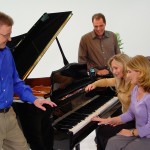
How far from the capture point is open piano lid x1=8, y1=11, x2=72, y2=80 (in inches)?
128

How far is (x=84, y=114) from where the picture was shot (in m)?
2.81

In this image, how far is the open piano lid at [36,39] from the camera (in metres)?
3.24

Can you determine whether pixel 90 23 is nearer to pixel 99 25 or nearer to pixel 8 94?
pixel 99 25

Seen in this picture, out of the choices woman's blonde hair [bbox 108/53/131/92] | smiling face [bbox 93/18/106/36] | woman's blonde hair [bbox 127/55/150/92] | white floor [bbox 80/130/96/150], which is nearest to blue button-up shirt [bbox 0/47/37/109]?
woman's blonde hair [bbox 127/55/150/92]

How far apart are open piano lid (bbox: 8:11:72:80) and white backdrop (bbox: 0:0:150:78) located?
288cm

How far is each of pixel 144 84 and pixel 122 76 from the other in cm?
64

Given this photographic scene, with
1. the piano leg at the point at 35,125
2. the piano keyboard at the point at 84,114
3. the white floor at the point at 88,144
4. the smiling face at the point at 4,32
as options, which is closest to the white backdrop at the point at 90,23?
the white floor at the point at 88,144

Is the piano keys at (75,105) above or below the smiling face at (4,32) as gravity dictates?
below

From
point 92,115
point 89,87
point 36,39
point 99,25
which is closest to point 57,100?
point 92,115

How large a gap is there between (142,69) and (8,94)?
1.08 m

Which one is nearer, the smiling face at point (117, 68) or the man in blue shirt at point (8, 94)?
the man in blue shirt at point (8, 94)

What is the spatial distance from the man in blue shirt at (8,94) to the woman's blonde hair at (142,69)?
73cm

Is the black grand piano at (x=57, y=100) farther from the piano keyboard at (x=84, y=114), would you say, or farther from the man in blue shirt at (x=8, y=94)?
the man in blue shirt at (x=8, y=94)

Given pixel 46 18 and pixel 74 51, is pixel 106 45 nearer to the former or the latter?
pixel 46 18
